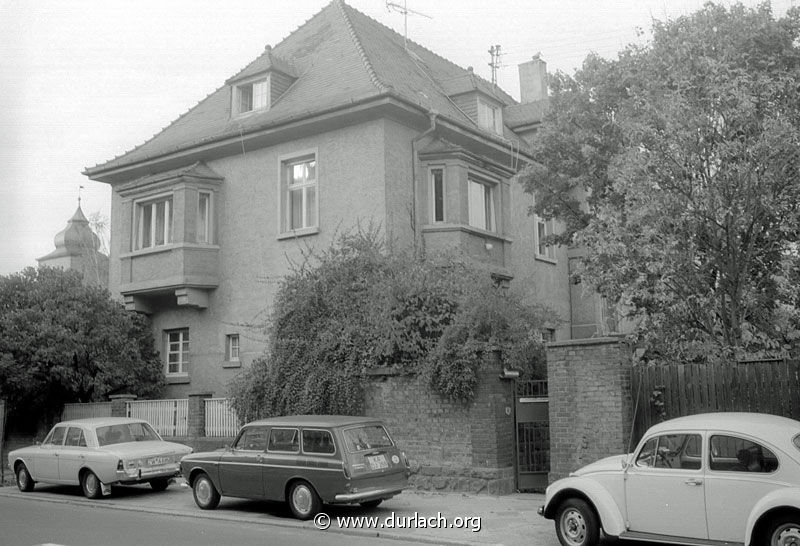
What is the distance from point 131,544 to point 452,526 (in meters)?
4.21

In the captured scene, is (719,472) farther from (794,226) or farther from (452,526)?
(794,226)

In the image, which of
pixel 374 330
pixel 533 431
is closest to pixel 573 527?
pixel 533 431

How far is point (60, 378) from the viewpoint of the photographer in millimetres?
21250

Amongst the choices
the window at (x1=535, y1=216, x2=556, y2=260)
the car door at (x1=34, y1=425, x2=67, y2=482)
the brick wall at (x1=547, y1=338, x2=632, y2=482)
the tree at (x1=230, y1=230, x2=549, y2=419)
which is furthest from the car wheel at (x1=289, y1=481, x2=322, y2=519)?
the window at (x1=535, y1=216, x2=556, y2=260)

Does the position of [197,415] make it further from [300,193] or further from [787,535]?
[787,535]

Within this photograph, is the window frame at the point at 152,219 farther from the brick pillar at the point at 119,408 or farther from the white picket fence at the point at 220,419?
the white picket fence at the point at 220,419

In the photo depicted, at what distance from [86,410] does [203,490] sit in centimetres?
930

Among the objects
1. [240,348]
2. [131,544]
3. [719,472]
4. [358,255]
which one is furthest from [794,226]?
[240,348]

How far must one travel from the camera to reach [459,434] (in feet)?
47.8

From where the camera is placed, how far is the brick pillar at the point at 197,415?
1897 centimetres

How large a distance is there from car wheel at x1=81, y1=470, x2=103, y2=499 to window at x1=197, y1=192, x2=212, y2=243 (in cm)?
922

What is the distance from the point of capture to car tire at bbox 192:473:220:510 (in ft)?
43.3

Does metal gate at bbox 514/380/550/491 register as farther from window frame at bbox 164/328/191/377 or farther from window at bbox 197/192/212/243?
window frame at bbox 164/328/191/377

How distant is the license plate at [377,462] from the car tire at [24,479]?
8.47 m
